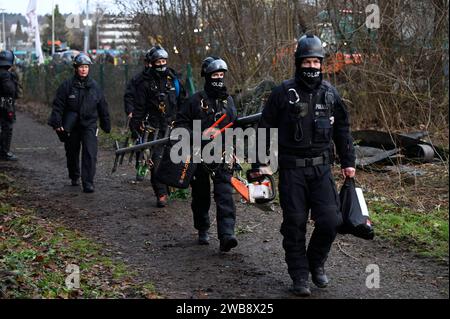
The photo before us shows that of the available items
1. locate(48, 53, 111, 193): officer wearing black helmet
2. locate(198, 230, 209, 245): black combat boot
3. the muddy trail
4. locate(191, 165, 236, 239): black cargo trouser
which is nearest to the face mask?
locate(48, 53, 111, 193): officer wearing black helmet

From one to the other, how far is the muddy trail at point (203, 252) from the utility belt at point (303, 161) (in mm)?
1076

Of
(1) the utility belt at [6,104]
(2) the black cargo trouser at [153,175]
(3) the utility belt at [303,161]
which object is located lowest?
(2) the black cargo trouser at [153,175]

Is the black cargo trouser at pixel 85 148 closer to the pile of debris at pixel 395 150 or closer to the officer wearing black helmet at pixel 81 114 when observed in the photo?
the officer wearing black helmet at pixel 81 114

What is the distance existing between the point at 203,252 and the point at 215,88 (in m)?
1.72

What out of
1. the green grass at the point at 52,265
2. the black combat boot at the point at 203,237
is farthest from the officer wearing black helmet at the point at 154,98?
the black combat boot at the point at 203,237

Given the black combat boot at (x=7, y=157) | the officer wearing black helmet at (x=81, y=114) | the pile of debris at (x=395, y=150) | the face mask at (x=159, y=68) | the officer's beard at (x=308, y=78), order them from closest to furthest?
the officer's beard at (x=308, y=78) < the face mask at (x=159, y=68) < the pile of debris at (x=395, y=150) < the officer wearing black helmet at (x=81, y=114) < the black combat boot at (x=7, y=157)

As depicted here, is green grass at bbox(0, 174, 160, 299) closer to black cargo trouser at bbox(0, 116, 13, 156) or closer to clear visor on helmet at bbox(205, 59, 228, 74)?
clear visor on helmet at bbox(205, 59, 228, 74)

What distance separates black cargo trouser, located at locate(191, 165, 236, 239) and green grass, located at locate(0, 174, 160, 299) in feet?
3.47

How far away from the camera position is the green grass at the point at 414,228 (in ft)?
26.6

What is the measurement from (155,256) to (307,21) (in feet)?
26.0

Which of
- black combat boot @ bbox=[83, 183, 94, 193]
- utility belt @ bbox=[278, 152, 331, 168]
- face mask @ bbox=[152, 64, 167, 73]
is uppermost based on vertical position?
face mask @ bbox=[152, 64, 167, 73]

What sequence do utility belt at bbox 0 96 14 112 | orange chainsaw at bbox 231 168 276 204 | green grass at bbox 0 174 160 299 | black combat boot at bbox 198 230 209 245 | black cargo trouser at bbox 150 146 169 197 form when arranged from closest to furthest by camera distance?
1. green grass at bbox 0 174 160 299
2. orange chainsaw at bbox 231 168 276 204
3. black combat boot at bbox 198 230 209 245
4. black cargo trouser at bbox 150 146 169 197
5. utility belt at bbox 0 96 14 112

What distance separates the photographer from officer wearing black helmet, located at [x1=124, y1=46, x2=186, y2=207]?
11203 millimetres
